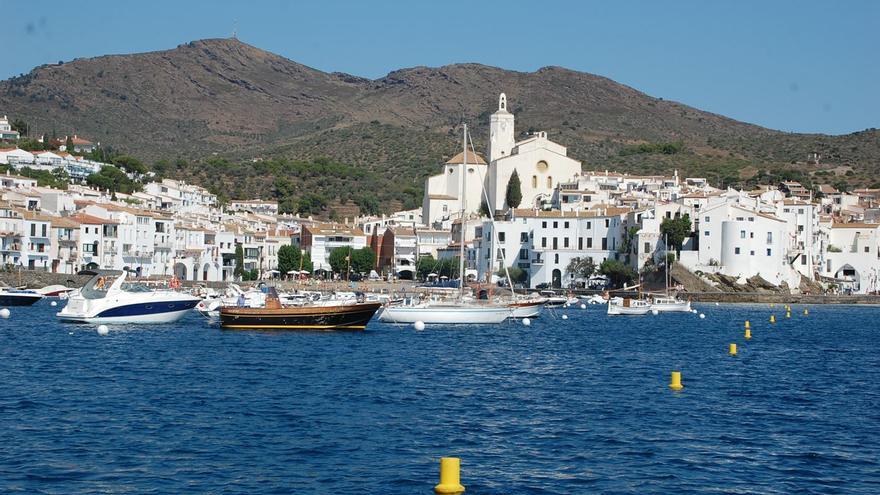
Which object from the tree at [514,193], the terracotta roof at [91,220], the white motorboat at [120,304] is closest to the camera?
the white motorboat at [120,304]

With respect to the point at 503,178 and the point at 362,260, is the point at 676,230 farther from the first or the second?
the point at 503,178

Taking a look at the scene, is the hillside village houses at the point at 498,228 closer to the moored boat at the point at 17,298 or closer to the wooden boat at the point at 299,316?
the moored boat at the point at 17,298

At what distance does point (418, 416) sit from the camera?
24.3m

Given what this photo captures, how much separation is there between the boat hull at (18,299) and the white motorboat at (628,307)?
32.1 m

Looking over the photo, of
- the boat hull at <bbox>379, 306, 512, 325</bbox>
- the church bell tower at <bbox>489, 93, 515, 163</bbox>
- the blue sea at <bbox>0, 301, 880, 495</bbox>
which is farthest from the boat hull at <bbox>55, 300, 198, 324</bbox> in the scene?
the church bell tower at <bbox>489, 93, 515, 163</bbox>

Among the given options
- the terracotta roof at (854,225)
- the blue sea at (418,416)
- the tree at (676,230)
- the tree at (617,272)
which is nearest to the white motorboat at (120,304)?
the blue sea at (418,416)

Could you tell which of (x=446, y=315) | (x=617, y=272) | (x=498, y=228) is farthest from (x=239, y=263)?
(x=446, y=315)

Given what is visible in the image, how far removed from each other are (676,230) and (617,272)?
18.4 feet

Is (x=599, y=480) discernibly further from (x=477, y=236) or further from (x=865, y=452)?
(x=477, y=236)

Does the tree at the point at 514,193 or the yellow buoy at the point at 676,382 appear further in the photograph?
the tree at the point at 514,193

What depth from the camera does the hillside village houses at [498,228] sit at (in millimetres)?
88312

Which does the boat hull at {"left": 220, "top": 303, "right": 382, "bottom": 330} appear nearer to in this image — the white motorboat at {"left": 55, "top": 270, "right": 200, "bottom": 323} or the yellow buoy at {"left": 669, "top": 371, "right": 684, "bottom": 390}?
the white motorboat at {"left": 55, "top": 270, "right": 200, "bottom": 323}

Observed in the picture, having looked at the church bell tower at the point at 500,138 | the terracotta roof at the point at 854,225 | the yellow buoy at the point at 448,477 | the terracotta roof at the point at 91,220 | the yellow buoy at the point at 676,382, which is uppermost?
the church bell tower at the point at 500,138

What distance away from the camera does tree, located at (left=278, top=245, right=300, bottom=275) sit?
338 ft
